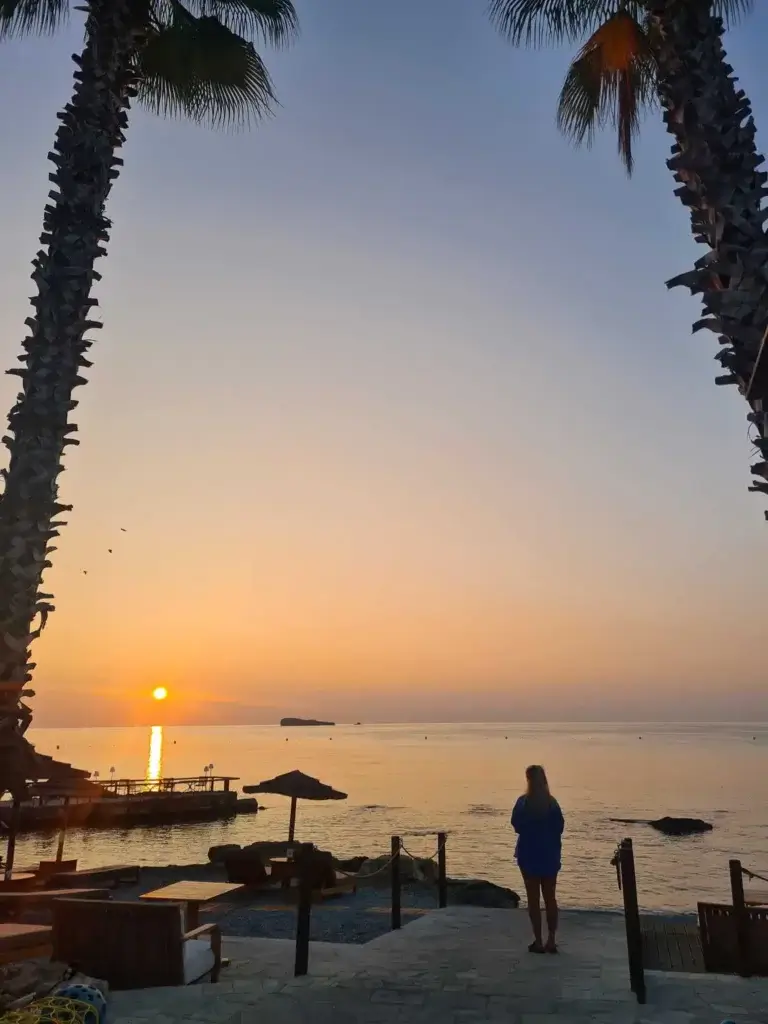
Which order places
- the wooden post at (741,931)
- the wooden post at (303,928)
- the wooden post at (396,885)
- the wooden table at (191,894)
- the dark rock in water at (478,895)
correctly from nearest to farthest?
1. the wooden post at (303,928)
2. the wooden post at (741,931)
3. the wooden table at (191,894)
4. the wooden post at (396,885)
5. the dark rock in water at (478,895)

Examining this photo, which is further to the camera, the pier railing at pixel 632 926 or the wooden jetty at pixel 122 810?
the wooden jetty at pixel 122 810

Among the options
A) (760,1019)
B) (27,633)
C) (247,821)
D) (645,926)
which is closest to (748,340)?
(760,1019)

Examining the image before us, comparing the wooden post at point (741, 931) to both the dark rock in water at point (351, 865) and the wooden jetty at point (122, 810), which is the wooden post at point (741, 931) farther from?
the wooden jetty at point (122, 810)

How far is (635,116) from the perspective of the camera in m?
11.4

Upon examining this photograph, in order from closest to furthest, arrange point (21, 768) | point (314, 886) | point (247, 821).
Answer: point (21, 768), point (314, 886), point (247, 821)

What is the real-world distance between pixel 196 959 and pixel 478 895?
10.4m

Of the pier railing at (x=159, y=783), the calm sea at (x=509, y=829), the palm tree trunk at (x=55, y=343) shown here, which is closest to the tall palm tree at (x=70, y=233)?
the palm tree trunk at (x=55, y=343)

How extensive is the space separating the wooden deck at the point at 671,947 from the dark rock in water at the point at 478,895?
4802 mm

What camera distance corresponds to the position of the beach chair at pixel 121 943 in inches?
281

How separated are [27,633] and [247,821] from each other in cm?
5708

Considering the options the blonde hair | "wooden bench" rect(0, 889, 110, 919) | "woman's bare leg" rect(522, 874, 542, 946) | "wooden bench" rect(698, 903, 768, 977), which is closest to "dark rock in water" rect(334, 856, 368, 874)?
"wooden bench" rect(0, 889, 110, 919)

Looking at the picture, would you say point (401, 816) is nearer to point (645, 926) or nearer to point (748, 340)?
point (645, 926)

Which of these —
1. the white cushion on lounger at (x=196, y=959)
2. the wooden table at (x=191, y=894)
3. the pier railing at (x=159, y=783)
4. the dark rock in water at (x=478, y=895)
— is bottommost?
the pier railing at (x=159, y=783)

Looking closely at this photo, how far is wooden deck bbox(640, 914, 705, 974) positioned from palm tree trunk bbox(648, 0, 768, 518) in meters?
6.29
